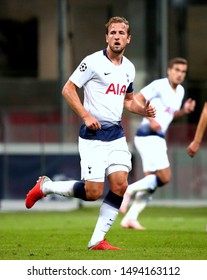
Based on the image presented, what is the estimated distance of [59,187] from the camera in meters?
13.4

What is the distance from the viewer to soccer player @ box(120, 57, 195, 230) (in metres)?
18.2

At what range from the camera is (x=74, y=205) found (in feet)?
91.5

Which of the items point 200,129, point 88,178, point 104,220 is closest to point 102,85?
point 88,178

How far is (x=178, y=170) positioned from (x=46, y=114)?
503cm

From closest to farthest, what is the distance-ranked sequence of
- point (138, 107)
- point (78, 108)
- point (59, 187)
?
point (78, 108), point (59, 187), point (138, 107)

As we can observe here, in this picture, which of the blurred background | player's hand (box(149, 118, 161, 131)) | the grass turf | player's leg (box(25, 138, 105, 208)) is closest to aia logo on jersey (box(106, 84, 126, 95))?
player's leg (box(25, 138, 105, 208))

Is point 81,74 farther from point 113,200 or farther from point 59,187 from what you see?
point 113,200

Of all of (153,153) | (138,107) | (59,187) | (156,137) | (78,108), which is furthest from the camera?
(156,137)

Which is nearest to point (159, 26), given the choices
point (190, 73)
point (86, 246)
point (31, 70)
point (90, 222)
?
point (190, 73)

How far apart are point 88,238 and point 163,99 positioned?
3.69 metres

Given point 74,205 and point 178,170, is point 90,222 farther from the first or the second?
point 178,170

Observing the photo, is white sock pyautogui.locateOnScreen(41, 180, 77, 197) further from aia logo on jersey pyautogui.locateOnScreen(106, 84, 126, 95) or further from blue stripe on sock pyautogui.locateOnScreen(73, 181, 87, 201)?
aia logo on jersey pyautogui.locateOnScreen(106, 84, 126, 95)

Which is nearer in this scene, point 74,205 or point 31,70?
point 74,205

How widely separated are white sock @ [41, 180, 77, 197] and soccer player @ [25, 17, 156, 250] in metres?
0.01
